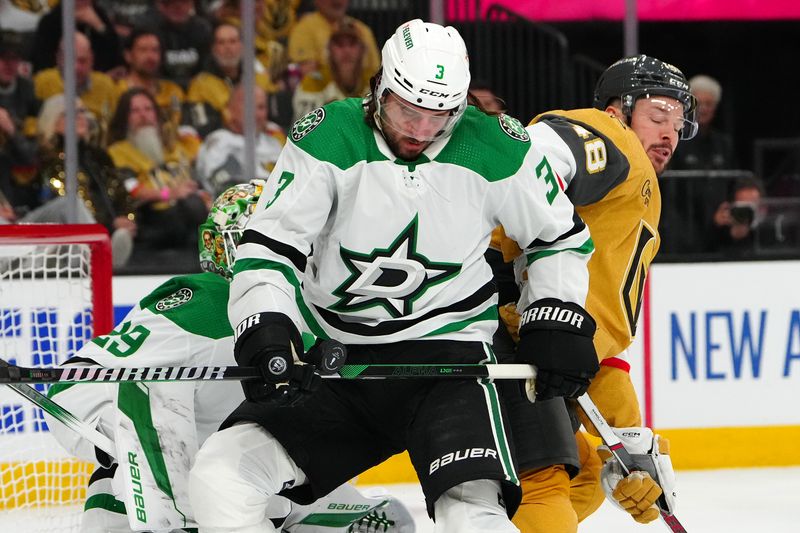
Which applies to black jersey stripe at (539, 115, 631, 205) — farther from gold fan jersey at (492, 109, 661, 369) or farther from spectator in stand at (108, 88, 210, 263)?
spectator in stand at (108, 88, 210, 263)

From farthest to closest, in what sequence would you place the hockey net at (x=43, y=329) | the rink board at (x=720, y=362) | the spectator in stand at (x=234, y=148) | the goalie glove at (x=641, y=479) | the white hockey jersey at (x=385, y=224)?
the spectator in stand at (x=234, y=148) → the rink board at (x=720, y=362) → the hockey net at (x=43, y=329) → the goalie glove at (x=641, y=479) → the white hockey jersey at (x=385, y=224)

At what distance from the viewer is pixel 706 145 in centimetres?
555

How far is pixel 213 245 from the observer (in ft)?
8.44

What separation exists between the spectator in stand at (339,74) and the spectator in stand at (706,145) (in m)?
1.29

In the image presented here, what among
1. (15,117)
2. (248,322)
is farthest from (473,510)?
(15,117)

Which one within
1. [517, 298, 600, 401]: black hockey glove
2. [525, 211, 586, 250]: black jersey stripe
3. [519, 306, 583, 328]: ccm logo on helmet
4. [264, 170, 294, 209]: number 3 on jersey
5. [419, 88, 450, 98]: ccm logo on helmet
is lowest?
[517, 298, 600, 401]: black hockey glove

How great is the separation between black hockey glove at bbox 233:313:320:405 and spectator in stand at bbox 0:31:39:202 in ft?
9.79

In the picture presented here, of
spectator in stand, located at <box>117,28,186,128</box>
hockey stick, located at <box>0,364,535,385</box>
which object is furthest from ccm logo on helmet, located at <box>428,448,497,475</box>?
spectator in stand, located at <box>117,28,186,128</box>

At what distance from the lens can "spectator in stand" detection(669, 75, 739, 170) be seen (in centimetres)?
545

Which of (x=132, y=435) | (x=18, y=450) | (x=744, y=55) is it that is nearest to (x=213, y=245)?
(x=132, y=435)

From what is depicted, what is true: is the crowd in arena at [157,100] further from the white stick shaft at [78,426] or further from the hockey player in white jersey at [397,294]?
the hockey player in white jersey at [397,294]

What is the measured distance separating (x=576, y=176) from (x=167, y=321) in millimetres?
798

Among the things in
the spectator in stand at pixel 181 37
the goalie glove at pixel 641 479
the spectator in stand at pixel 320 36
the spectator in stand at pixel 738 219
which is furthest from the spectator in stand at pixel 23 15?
the goalie glove at pixel 641 479

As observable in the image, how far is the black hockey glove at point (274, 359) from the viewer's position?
6.64 ft
